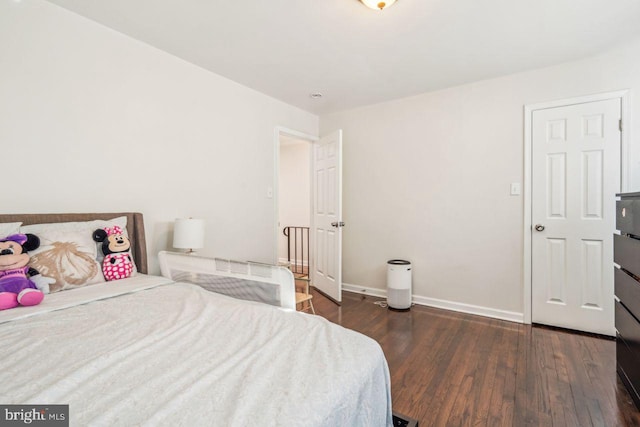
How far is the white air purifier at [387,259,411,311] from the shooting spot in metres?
3.38

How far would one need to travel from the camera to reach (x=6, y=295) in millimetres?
1421

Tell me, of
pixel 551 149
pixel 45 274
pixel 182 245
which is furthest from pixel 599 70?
pixel 45 274

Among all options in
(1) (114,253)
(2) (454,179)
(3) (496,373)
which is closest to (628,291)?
(3) (496,373)

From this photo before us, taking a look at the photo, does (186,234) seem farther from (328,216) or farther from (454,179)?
(454,179)

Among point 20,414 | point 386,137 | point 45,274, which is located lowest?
point 20,414

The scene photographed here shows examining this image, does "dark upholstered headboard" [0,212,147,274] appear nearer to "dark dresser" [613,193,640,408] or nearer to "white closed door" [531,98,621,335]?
"dark dresser" [613,193,640,408]

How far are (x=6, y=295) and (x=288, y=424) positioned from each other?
5.04 feet

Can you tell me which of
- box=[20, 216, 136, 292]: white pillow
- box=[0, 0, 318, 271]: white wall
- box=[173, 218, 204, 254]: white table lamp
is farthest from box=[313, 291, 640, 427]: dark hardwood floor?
box=[20, 216, 136, 292]: white pillow

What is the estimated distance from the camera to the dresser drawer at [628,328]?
166 cm

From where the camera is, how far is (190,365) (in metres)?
0.94

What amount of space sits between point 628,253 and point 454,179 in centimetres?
174

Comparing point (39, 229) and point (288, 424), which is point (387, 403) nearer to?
point (288, 424)

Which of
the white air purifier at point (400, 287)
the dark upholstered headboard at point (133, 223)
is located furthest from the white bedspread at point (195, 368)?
the white air purifier at point (400, 287)

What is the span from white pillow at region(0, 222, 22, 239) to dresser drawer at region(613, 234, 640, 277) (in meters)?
3.24
